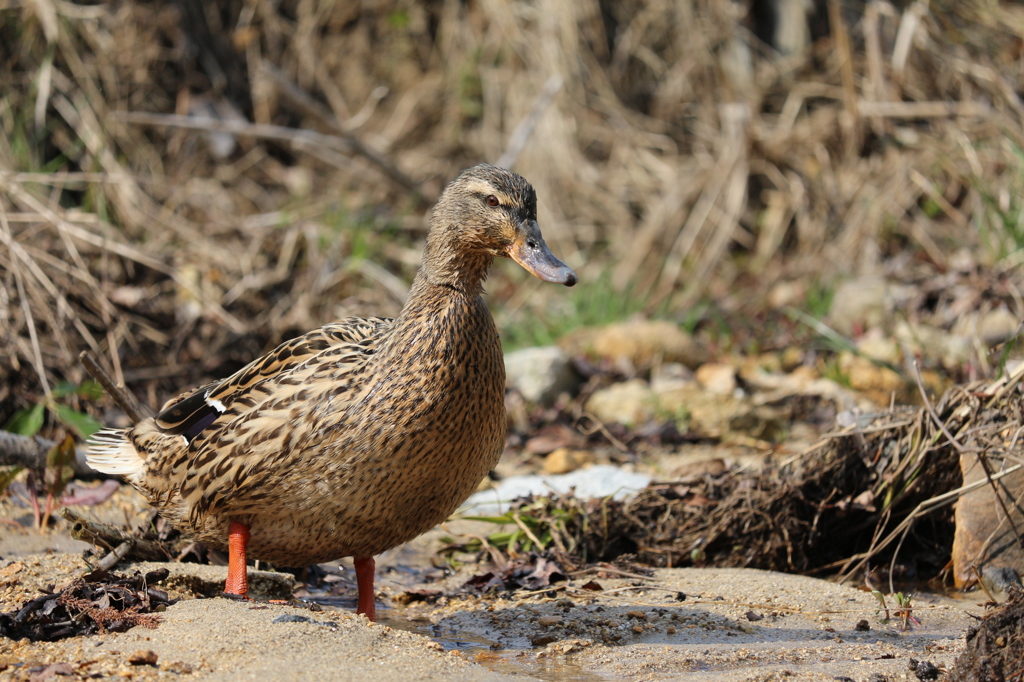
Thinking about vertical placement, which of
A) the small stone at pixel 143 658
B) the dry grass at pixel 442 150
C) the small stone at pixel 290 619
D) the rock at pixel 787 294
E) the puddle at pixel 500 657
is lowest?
the puddle at pixel 500 657

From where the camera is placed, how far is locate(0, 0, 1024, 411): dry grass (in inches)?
275

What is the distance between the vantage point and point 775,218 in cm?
919

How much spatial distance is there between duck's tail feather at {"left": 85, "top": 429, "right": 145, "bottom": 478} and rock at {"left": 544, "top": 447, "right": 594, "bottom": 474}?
2392 mm

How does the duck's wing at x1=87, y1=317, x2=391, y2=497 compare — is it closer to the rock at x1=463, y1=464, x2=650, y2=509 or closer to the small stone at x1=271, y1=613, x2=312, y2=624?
the small stone at x1=271, y1=613, x2=312, y2=624

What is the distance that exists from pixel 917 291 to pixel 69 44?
6.65m

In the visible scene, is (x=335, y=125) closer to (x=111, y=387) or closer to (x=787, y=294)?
(x=787, y=294)

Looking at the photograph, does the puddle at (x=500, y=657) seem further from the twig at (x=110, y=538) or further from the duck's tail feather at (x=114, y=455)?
the duck's tail feather at (x=114, y=455)

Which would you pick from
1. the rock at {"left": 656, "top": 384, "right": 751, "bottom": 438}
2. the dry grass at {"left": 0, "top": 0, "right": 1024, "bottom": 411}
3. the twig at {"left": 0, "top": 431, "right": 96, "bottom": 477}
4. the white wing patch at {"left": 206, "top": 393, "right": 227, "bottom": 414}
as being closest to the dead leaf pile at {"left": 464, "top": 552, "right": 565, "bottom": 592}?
the white wing patch at {"left": 206, "top": 393, "right": 227, "bottom": 414}

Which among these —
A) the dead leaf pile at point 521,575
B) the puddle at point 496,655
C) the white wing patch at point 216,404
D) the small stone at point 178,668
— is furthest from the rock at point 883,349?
the small stone at point 178,668

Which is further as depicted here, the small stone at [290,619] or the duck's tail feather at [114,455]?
the duck's tail feather at [114,455]

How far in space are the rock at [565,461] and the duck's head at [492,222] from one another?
214cm

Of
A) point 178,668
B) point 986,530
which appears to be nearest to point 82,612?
point 178,668

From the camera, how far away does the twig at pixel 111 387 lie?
161 inches

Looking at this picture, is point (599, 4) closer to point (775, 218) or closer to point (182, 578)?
point (775, 218)
